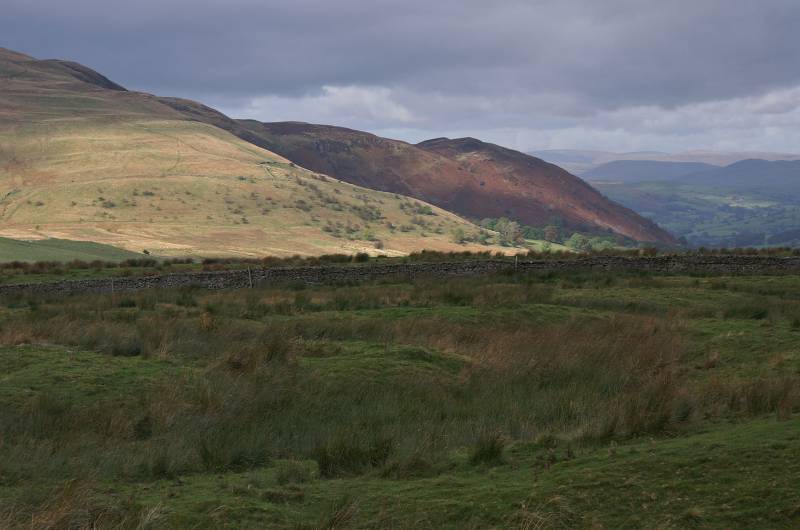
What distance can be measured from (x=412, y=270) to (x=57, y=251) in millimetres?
34153

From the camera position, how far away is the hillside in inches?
3964

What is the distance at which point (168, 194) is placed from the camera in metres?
121

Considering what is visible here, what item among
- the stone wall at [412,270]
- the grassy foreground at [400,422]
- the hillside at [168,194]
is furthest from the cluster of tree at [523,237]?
the grassy foreground at [400,422]

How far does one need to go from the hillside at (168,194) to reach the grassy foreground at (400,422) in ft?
219

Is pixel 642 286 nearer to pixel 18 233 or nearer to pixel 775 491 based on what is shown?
pixel 775 491

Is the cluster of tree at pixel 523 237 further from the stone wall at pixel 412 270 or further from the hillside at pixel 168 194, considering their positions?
the stone wall at pixel 412 270

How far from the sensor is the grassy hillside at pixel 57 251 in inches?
1999

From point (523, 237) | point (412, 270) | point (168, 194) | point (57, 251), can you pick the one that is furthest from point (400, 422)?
point (523, 237)

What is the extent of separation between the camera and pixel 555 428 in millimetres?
10484

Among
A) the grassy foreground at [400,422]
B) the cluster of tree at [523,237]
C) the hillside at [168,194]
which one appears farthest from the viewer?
the cluster of tree at [523,237]

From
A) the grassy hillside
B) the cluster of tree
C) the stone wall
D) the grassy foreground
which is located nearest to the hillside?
the cluster of tree

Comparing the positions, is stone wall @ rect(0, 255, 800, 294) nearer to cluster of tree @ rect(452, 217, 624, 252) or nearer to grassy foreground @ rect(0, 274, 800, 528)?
grassy foreground @ rect(0, 274, 800, 528)

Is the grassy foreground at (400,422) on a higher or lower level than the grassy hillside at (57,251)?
higher

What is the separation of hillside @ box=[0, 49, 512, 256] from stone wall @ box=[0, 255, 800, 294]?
162ft
